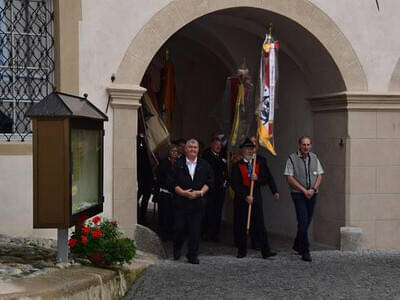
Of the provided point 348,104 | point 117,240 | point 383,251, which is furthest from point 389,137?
point 117,240

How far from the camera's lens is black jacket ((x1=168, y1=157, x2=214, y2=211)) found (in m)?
7.78

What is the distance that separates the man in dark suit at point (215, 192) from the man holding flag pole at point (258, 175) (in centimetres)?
147

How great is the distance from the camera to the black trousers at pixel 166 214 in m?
9.83

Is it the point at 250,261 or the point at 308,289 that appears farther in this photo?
the point at 250,261

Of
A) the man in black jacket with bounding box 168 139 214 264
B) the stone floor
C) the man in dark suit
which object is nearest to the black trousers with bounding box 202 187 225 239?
the man in dark suit

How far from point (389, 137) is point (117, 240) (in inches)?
178

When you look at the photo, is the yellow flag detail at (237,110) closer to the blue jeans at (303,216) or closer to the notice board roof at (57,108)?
the blue jeans at (303,216)

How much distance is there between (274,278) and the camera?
22.8 ft

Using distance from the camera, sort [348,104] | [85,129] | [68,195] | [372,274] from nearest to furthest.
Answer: [68,195]
[85,129]
[372,274]
[348,104]

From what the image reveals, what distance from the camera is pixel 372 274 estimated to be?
7.29m

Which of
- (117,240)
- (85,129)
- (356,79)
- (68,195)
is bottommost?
(117,240)

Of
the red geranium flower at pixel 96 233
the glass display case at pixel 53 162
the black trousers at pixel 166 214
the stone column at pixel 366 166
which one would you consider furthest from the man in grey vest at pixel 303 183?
the glass display case at pixel 53 162

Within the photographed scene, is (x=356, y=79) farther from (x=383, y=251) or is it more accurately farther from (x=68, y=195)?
(x=68, y=195)

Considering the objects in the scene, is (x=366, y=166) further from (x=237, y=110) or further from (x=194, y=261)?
(x=194, y=261)
